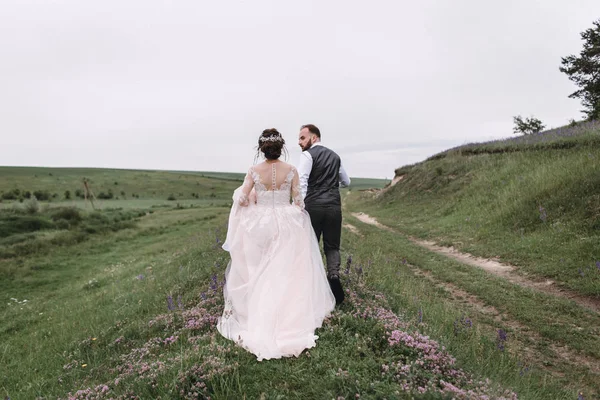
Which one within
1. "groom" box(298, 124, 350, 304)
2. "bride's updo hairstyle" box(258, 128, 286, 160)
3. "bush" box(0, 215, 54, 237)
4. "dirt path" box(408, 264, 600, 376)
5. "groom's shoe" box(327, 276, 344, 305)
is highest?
"bride's updo hairstyle" box(258, 128, 286, 160)

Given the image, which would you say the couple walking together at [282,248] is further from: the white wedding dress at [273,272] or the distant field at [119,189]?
the distant field at [119,189]

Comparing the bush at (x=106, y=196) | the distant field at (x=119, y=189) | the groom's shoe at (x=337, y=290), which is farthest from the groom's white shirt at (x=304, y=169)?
the bush at (x=106, y=196)

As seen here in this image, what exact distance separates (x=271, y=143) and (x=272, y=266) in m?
2.09

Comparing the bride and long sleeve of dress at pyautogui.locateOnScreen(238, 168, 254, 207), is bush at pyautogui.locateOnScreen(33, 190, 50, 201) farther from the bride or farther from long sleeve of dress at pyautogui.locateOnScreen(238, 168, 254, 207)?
the bride

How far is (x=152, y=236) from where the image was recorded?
37.6 meters

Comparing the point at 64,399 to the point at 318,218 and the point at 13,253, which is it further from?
the point at 13,253

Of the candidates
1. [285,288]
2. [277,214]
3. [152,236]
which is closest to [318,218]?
[277,214]

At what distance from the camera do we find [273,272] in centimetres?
580

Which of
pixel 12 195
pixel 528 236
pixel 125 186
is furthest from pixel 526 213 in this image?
pixel 125 186

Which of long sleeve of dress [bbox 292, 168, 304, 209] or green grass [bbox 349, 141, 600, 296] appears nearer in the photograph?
long sleeve of dress [bbox 292, 168, 304, 209]

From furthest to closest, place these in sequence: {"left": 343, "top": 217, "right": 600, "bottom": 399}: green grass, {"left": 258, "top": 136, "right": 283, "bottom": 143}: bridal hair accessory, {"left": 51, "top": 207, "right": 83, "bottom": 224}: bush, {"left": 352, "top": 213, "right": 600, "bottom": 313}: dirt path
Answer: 1. {"left": 51, "top": 207, "right": 83, "bottom": 224}: bush
2. {"left": 352, "top": 213, "right": 600, "bottom": 313}: dirt path
3. {"left": 258, "top": 136, "right": 283, "bottom": 143}: bridal hair accessory
4. {"left": 343, "top": 217, "right": 600, "bottom": 399}: green grass

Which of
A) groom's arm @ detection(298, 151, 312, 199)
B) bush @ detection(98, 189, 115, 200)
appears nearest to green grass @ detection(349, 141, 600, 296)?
groom's arm @ detection(298, 151, 312, 199)

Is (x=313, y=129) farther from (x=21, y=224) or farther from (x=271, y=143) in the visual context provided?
(x=21, y=224)

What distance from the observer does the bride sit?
17.1ft
